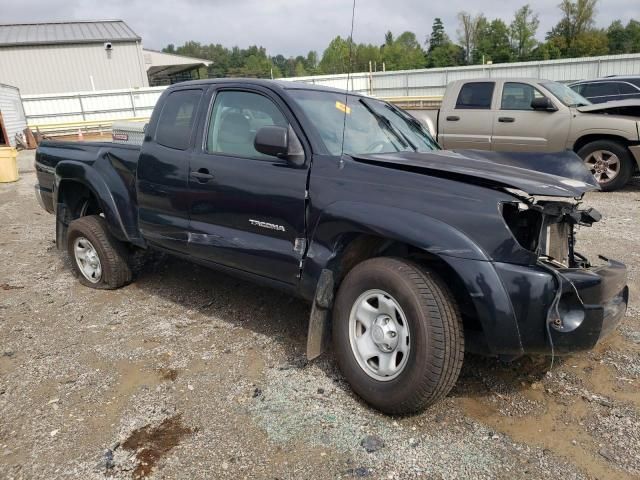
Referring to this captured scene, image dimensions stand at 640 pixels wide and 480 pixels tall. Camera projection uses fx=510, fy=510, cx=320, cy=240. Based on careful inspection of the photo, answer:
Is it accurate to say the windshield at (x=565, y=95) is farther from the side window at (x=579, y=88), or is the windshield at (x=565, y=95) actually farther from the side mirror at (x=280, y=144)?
the side mirror at (x=280, y=144)

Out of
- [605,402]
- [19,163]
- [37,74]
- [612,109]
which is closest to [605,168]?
[612,109]

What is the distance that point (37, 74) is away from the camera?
3459 cm

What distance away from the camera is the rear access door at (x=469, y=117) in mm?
9320

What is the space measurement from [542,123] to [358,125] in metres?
6.43

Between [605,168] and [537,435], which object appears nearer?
[537,435]

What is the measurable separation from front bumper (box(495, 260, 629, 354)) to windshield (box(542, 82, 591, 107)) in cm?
733

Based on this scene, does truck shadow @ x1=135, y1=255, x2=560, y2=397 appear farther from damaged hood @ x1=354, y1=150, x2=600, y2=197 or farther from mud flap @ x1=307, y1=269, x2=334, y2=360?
damaged hood @ x1=354, y1=150, x2=600, y2=197

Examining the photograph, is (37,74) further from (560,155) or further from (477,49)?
(477,49)

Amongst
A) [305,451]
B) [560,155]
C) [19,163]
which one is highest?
[560,155]

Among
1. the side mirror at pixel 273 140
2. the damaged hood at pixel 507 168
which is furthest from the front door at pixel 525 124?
the side mirror at pixel 273 140

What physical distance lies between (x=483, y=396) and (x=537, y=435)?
404mm

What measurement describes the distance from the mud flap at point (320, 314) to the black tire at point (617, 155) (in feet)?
23.4

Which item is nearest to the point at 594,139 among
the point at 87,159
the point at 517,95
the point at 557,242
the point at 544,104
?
the point at 544,104

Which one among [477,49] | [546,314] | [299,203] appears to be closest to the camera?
[546,314]
